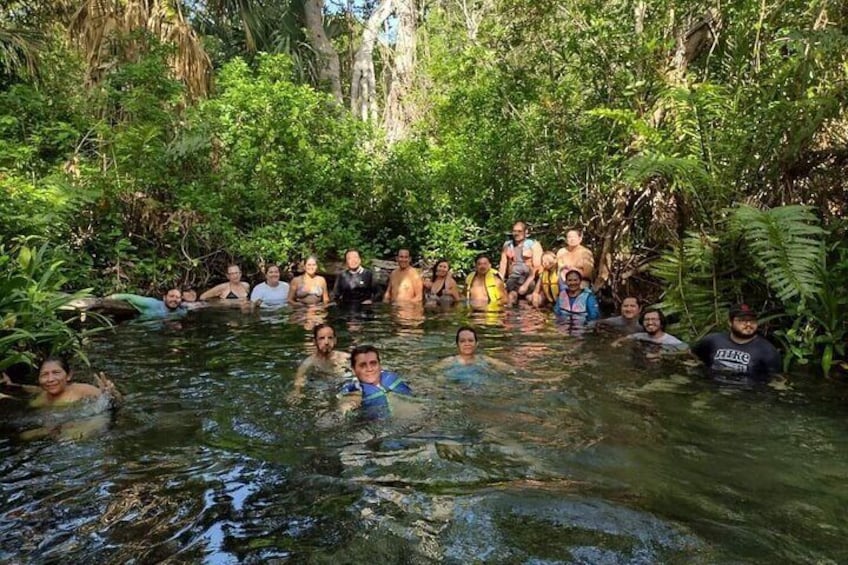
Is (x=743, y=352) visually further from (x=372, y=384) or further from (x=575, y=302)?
(x=575, y=302)

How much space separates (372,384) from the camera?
21.7 feet

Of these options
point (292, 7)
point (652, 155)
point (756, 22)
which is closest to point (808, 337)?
point (652, 155)

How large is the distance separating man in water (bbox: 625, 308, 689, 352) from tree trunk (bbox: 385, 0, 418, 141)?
42.6 feet

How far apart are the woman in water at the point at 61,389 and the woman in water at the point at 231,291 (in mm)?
6574

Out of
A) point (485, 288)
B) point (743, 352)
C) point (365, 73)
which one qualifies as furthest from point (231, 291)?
point (365, 73)

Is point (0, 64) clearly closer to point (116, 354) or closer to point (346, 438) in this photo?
point (116, 354)

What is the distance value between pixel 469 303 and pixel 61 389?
8000 mm

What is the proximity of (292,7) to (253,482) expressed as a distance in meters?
20.7

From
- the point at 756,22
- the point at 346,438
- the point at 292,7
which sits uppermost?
the point at 292,7

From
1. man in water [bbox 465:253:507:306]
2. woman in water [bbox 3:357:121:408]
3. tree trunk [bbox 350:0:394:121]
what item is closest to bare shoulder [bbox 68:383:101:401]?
woman in water [bbox 3:357:121:408]

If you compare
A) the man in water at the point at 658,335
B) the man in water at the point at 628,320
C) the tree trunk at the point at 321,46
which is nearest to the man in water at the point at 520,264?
the man in water at the point at 628,320

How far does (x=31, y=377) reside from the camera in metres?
7.76

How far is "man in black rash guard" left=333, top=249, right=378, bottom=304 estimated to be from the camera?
13.8 meters

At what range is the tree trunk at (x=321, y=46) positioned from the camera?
71.7 ft
